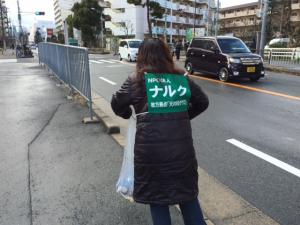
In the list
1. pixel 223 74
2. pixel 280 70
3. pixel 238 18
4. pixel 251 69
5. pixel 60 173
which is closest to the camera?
pixel 60 173

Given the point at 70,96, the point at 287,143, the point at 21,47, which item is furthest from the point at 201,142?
the point at 21,47

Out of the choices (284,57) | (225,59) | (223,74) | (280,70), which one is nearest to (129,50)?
(284,57)

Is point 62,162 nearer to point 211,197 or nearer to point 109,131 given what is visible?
point 109,131

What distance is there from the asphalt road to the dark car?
8.58ft

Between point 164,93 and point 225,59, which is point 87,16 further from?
point 164,93

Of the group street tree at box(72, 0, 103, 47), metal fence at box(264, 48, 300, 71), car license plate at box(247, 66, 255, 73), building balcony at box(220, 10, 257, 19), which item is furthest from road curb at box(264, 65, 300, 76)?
building balcony at box(220, 10, 257, 19)

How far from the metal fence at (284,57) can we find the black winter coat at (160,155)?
15504mm

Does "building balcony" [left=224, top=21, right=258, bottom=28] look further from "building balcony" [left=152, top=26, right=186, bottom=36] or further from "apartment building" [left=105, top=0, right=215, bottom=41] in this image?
"building balcony" [left=152, top=26, right=186, bottom=36]

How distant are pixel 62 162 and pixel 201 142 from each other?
7.20 feet

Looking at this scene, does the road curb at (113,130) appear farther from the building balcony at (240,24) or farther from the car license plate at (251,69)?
the building balcony at (240,24)

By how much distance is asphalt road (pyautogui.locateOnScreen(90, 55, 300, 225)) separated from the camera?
340 cm

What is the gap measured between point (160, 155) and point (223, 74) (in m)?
10.9

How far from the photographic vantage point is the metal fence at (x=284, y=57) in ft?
52.8

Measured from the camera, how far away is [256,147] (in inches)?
195
